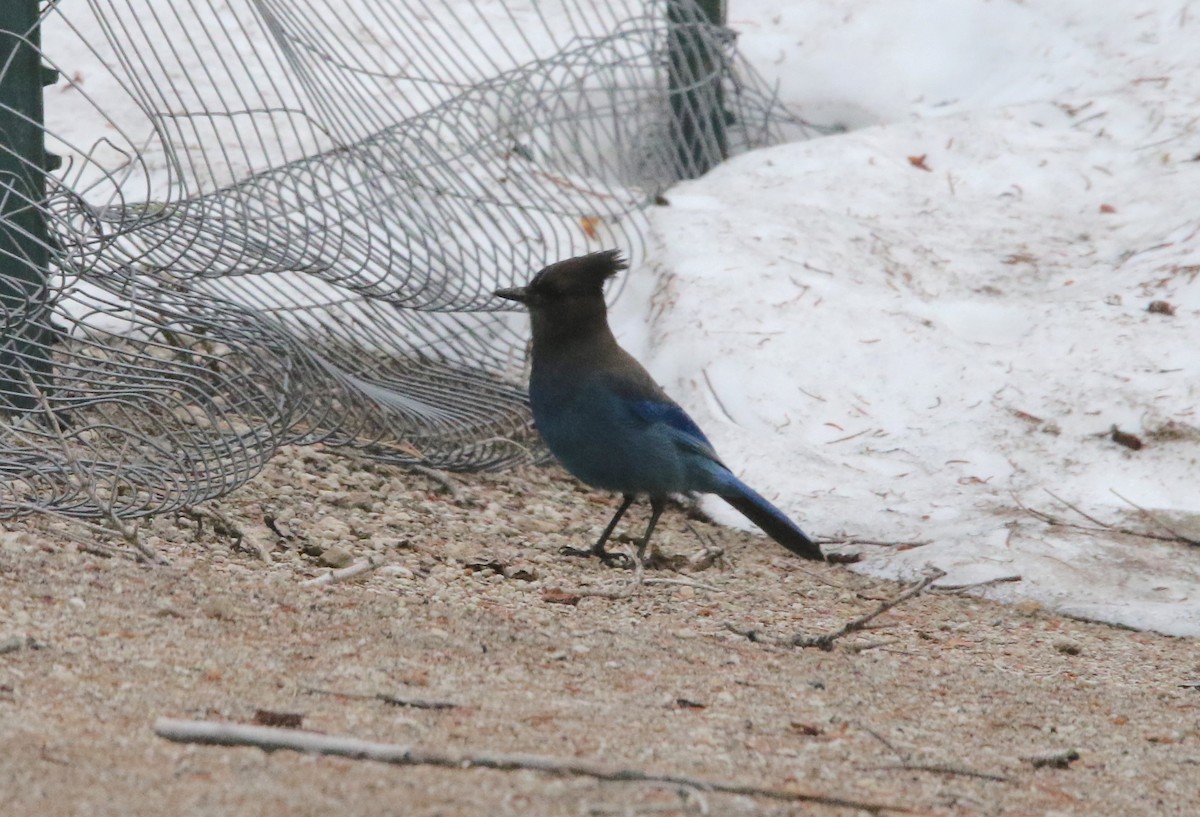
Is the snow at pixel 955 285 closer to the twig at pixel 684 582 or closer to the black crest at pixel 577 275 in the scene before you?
the twig at pixel 684 582

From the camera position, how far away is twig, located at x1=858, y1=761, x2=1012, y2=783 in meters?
2.53

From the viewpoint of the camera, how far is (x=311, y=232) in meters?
5.05

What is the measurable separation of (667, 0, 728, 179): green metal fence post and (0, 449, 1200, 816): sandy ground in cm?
311

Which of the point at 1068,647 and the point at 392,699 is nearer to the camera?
the point at 392,699

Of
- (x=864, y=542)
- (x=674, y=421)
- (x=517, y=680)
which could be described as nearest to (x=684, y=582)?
(x=674, y=421)

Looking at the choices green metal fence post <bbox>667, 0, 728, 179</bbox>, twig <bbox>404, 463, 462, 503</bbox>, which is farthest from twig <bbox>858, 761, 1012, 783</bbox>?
green metal fence post <bbox>667, 0, 728, 179</bbox>

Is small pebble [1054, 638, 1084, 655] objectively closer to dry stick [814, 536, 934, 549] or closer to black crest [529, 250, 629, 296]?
dry stick [814, 536, 934, 549]

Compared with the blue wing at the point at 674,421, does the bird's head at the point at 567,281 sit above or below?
above

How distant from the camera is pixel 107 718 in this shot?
234 centimetres

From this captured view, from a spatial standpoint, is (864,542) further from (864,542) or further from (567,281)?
(567,281)

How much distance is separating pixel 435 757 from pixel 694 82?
5.46 metres

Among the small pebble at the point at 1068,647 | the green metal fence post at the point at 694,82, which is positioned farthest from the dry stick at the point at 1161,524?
the green metal fence post at the point at 694,82

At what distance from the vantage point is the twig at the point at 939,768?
2533mm

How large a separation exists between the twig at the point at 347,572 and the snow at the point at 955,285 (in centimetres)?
112
